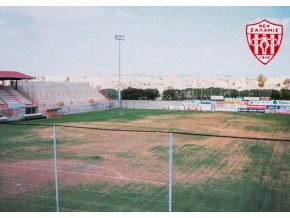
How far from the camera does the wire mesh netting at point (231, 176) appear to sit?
37.8 ft

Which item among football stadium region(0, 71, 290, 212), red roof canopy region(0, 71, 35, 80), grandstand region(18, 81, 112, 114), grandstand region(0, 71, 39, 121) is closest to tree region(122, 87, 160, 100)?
grandstand region(18, 81, 112, 114)

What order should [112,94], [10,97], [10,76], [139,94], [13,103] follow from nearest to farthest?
[13,103] < [10,76] < [10,97] < [112,94] < [139,94]

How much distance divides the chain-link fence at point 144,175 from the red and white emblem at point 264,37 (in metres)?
4.56

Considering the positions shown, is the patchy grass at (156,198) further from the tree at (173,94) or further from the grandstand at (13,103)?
the tree at (173,94)

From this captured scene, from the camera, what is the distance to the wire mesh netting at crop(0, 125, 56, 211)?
11.4m

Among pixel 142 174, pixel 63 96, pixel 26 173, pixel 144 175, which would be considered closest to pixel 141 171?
pixel 142 174

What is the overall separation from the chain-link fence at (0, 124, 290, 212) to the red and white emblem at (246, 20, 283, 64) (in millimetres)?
4555

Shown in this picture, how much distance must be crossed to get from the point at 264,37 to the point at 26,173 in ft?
41.6

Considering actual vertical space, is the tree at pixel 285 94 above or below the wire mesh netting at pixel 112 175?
above

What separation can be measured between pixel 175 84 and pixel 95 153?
117168 mm

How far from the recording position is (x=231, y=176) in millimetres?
14898

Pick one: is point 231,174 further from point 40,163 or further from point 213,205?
point 40,163

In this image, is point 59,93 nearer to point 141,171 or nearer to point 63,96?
point 63,96

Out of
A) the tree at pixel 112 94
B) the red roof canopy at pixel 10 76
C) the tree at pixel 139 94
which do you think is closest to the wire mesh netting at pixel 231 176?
the red roof canopy at pixel 10 76
